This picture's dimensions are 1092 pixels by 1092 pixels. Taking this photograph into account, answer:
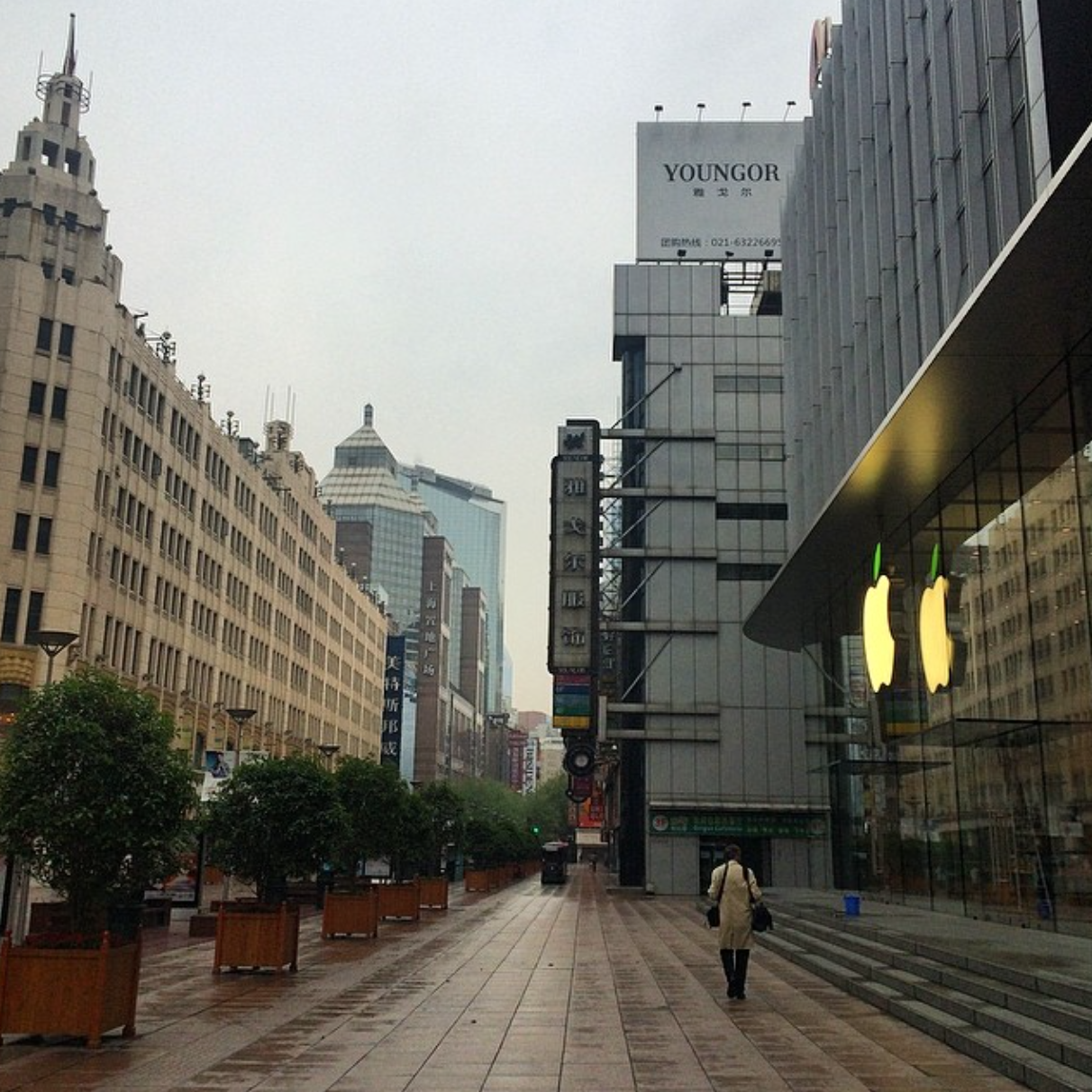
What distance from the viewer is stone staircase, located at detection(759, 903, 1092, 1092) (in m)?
11.1

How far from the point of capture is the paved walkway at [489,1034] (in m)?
10.9

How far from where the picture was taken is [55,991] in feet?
39.5

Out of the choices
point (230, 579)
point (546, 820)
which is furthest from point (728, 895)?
point (546, 820)

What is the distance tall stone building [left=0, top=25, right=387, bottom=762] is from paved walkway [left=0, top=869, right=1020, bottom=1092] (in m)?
19.6

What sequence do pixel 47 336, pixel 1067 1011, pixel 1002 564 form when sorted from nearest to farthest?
pixel 1067 1011, pixel 1002 564, pixel 47 336

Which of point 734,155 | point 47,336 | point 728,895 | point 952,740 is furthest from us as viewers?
point 734,155

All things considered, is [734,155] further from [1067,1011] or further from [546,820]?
[546,820]

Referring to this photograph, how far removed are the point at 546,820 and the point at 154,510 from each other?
327 ft

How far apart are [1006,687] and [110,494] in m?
43.6

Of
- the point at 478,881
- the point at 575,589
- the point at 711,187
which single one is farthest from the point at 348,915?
the point at 711,187

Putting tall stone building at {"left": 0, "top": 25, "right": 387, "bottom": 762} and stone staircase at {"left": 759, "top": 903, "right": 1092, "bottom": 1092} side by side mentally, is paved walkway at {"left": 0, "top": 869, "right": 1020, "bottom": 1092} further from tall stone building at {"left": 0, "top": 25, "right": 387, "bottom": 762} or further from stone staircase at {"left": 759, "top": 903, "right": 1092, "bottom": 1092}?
tall stone building at {"left": 0, "top": 25, "right": 387, "bottom": 762}

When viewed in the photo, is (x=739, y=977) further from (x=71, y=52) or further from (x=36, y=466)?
(x=71, y=52)

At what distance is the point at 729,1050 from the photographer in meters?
12.7

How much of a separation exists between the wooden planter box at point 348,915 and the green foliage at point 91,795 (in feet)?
42.2
